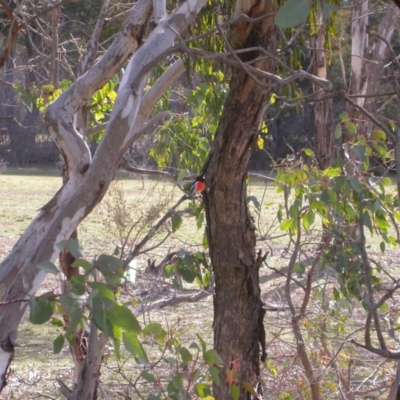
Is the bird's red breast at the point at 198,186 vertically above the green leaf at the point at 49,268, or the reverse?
the bird's red breast at the point at 198,186

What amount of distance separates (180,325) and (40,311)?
4.60m

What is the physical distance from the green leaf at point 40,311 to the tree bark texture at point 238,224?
162cm

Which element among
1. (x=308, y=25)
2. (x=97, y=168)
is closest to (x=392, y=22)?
(x=308, y=25)

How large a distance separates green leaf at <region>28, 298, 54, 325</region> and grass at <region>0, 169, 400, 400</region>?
4.96ft

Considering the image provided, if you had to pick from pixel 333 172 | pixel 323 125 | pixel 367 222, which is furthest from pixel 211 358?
pixel 323 125

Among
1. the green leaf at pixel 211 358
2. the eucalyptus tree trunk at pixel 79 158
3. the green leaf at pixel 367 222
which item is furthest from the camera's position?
the green leaf at pixel 367 222

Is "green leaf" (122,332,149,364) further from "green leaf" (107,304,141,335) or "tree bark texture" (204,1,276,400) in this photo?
"tree bark texture" (204,1,276,400)

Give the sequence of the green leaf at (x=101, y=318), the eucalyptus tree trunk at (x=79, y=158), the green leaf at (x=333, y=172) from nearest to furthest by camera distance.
→ the green leaf at (x=101, y=318)
the eucalyptus tree trunk at (x=79, y=158)
the green leaf at (x=333, y=172)

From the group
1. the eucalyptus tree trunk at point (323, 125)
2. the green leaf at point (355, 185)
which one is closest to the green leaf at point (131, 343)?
the green leaf at point (355, 185)

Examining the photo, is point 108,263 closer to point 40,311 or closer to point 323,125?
point 40,311

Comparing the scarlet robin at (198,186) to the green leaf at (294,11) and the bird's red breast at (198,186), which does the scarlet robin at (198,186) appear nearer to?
the bird's red breast at (198,186)

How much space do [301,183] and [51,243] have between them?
1632mm

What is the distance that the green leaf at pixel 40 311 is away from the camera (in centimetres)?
153

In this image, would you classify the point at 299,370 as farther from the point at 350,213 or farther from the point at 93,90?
the point at 93,90
